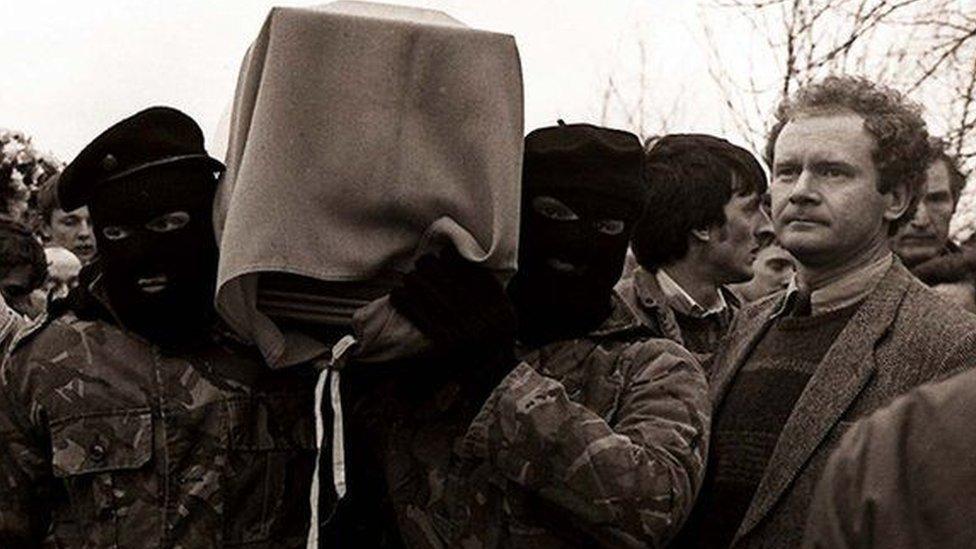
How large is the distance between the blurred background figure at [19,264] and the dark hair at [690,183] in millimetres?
2738

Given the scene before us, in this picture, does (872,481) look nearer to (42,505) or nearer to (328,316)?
(328,316)

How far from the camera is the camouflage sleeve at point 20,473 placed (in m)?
3.50

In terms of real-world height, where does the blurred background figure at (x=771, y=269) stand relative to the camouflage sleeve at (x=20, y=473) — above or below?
below

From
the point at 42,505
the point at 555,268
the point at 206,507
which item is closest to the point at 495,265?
the point at 555,268

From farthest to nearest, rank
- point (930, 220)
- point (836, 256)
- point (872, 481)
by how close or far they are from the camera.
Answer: point (930, 220) < point (836, 256) < point (872, 481)

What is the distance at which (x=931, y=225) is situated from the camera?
7031 mm

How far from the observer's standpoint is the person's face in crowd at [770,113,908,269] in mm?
4285

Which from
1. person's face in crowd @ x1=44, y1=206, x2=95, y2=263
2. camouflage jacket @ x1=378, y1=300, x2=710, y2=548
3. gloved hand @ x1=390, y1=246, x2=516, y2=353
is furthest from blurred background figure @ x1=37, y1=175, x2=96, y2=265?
gloved hand @ x1=390, y1=246, x2=516, y2=353

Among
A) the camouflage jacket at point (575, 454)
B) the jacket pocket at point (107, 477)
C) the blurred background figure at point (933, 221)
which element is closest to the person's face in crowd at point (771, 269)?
the blurred background figure at point (933, 221)

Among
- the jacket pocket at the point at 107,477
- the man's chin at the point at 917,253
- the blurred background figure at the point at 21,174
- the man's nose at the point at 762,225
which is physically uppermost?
the jacket pocket at the point at 107,477

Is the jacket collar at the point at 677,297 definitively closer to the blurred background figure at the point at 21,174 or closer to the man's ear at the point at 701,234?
the man's ear at the point at 701,234

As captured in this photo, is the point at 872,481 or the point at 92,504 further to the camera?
the point at 92,504

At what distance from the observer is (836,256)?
430 cm

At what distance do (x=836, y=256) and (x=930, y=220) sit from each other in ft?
9.53
